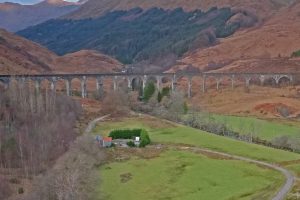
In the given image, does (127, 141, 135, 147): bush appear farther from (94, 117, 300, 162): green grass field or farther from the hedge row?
(94, 117, 300, 162): green grass field

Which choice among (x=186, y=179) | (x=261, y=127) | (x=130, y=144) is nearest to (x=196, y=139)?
(x=130, y=144)

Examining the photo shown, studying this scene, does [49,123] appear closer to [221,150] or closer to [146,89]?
[221,150]

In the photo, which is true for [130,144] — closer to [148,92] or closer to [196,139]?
[196,139]

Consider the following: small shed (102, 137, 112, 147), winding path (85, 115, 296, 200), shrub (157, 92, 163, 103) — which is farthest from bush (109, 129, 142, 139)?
shrub (157, 92, 163, 103)

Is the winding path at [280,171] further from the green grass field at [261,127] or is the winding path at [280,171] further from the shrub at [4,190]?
the shrub at [4,190]

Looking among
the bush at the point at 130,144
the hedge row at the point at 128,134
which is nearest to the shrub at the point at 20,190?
the bush at the point at 130,144
